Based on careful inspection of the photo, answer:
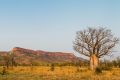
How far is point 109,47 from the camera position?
3994 centimetres

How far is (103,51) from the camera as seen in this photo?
40.1 meters

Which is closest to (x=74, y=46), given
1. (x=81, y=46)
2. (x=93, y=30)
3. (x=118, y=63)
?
(x=81, y=46)

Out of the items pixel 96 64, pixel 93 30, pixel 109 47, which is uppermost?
pixel 93 30

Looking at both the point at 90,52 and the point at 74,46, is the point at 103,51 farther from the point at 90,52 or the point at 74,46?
the point at 74,46

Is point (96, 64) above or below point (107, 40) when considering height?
below

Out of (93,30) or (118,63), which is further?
(118,63)

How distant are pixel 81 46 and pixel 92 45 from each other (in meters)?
1.76

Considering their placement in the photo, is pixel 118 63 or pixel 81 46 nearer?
pixel 81 46

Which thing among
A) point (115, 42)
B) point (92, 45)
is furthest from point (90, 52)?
point (115, 42)

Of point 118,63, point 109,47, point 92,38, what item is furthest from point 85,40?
point 118,63

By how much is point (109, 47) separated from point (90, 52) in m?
2.92

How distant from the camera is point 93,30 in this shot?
133ft

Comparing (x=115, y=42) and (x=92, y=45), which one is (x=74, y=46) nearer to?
(x=92, y=45)

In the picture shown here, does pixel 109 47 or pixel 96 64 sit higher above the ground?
pixel 109 47
